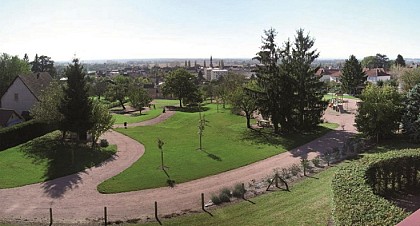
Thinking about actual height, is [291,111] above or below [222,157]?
above

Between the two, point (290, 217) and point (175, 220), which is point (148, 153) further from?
point (290, 217)

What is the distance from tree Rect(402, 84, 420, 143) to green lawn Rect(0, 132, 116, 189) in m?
26.8

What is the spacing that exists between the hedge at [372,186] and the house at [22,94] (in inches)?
1578

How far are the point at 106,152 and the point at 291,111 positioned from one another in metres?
20.7

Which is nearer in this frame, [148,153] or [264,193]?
[264,193]

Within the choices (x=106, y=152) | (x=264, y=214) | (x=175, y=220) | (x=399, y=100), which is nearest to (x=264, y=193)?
(x=264, y=214)

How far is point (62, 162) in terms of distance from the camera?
2941cm

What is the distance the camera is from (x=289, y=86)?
40.8 metres

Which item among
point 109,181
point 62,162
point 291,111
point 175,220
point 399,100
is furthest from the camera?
point 291,111

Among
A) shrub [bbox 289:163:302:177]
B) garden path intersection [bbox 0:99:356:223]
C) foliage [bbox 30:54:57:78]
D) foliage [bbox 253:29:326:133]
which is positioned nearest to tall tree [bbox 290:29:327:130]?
foliage [bbox 253:29:326:133]

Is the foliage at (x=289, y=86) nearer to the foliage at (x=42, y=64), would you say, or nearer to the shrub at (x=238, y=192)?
the shrub at (x=238, y=192)

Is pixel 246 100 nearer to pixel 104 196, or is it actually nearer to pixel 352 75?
pixel 104 196

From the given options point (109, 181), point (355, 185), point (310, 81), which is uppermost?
point (310, 81)

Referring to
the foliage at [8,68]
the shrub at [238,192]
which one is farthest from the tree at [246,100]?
the foliage at [8,68]
